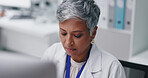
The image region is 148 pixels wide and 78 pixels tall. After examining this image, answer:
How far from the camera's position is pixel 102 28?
2.00 m

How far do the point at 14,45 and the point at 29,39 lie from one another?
0.35 meters

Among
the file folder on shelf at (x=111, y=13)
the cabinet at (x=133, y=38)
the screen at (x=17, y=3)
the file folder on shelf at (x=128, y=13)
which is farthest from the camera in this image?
the screen at (x=17, y=3)

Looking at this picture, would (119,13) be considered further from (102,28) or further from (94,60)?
(94,60)

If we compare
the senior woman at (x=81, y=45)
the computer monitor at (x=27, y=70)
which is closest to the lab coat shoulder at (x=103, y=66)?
the senior woman at (x=81, y=45)

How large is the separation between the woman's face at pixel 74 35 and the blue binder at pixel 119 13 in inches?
33.3

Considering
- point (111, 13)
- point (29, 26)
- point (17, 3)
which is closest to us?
point (111, 13)

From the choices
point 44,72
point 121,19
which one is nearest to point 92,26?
point 44,72

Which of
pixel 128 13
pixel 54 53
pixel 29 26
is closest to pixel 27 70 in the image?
pixel 54 53

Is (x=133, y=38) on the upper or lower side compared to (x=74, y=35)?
lower

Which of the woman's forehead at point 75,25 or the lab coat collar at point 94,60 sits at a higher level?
the woman's forehead at point 75,25

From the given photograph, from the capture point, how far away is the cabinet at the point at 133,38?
61.5 inches

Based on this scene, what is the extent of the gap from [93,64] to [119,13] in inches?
32.7

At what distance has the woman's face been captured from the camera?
1016 mm

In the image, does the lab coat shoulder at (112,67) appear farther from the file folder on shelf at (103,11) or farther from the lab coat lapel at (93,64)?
the file folder on shelf at (103,11)
